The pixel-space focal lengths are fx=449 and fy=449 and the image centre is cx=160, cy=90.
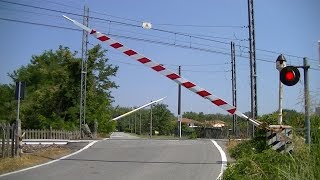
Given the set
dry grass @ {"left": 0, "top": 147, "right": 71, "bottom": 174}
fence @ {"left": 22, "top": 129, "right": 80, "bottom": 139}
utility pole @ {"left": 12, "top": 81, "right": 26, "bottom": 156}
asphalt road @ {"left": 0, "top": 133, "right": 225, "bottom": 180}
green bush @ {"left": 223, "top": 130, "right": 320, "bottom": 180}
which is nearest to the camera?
green bush @ {"left": 223, "top": 130, "right": 320, "bottom": 180}

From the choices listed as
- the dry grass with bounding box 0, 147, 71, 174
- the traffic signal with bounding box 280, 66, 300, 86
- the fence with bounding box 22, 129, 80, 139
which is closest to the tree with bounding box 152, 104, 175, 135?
the fence with bounding box 22, 129, 80, 139

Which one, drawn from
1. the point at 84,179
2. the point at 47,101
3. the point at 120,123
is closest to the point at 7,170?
the point at 84,179

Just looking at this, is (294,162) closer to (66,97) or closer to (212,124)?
(66,97)

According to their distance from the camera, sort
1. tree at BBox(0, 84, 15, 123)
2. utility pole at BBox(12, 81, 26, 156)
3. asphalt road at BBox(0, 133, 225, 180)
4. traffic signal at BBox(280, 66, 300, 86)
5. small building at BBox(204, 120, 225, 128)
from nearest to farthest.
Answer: traffic signal at BBox(280, 66, 300, 86) → asphalt road at BBox(0, 133, 225, 180) → utility pole at BBox(12, 81, 26, 156) → tree at BBox(0, 84, 15, 123) → small building at BBox(204, 120, 225, 128)

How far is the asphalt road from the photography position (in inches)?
442

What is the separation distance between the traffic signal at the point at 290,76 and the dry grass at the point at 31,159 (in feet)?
25.8

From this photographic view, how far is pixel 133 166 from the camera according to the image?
13172 millimetres

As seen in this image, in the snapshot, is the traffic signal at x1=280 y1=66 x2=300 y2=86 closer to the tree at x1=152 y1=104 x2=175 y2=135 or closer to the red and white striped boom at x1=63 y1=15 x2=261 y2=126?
the red and white striped boom at x1=63 y1=15 x2=261 y2=126

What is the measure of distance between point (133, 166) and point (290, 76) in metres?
5.68

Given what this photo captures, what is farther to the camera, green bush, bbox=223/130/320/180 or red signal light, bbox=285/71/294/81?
red signal light, bbox=285/71/294/81

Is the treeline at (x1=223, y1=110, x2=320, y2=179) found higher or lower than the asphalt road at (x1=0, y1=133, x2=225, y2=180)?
higher

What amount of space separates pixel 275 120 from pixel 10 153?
921 centimetres

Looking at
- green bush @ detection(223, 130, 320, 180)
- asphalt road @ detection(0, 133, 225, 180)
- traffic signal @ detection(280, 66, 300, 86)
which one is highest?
traffic signal @ detection(280, 66, 300, 86)

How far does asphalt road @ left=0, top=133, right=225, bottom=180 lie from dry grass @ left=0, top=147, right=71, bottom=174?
0.73 metres
